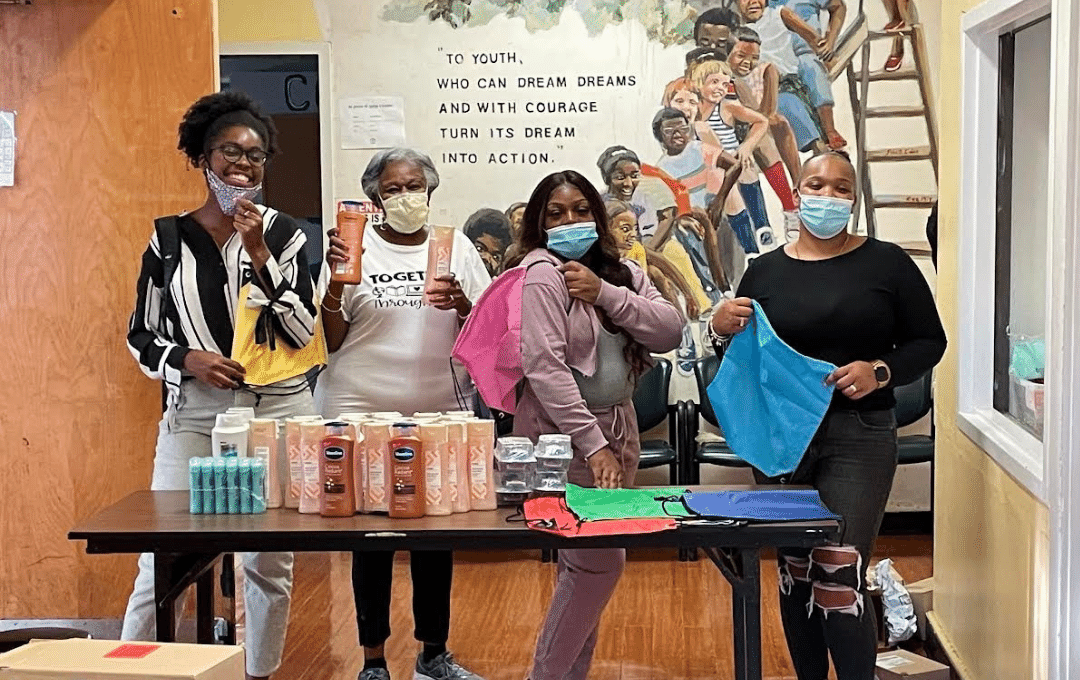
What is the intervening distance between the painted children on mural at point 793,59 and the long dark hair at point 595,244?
2.73 meters

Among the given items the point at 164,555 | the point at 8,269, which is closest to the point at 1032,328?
the point at 164,555

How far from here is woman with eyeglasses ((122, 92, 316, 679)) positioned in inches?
136

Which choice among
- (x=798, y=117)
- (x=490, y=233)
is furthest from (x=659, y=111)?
(x=490, y=233)

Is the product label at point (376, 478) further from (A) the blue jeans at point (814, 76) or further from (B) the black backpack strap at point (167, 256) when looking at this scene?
(A) the blue jeans at point (814, 76)

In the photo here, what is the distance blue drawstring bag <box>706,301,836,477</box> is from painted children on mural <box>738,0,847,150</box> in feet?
8.95

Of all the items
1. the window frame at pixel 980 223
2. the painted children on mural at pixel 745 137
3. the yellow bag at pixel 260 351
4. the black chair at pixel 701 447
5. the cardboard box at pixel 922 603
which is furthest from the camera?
the painted children on mural at pixel 745 137

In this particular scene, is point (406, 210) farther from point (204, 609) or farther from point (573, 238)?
point (204, 609)

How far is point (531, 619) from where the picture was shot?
4820mm

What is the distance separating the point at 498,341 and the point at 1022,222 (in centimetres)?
151

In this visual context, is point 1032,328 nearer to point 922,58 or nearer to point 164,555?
point 164,555

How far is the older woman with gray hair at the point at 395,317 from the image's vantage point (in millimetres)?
3576

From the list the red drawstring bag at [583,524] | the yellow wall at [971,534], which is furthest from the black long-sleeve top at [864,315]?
the red drawstring bag at [583,524]

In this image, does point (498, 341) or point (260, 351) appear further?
point (260, 351)

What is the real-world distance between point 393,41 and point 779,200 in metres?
1.91
